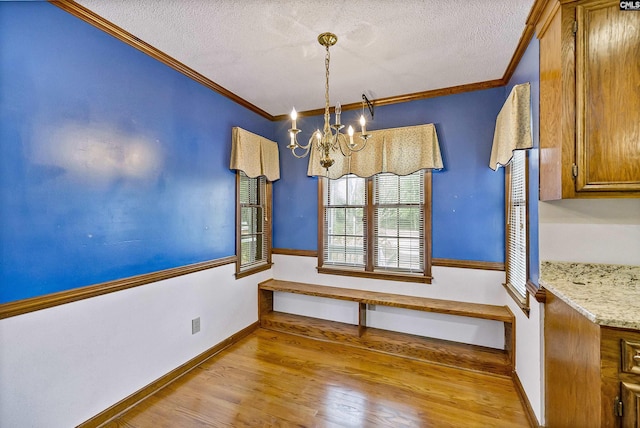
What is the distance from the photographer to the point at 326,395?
225 centimetres

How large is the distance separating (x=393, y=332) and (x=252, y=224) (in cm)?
214

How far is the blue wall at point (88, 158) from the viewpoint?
61.6 inches

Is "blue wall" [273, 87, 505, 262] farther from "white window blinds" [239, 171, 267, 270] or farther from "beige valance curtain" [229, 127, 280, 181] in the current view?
"white window blinds" [239, 171, 267, 270]

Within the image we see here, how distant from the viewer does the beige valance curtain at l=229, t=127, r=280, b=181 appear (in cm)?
313

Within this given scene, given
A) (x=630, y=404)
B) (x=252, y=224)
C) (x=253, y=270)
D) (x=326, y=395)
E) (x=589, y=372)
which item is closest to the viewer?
(x=630, y=404)

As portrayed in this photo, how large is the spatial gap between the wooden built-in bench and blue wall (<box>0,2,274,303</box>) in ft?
4.37

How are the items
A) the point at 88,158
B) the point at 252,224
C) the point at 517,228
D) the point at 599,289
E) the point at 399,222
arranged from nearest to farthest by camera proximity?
the point at 599,289 < the point at 88,158 < the point at 517,228 < the point at 399,222 < the point at 252,224

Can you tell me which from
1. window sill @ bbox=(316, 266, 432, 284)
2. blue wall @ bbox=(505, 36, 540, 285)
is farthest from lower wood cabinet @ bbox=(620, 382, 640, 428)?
window sill @ bbox=(316, 266, 432, 284)

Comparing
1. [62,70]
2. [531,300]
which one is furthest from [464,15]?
[62,70]

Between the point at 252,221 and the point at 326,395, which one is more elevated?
the point at 252,221

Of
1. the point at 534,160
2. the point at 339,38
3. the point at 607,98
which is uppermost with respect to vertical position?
the point at 339,38

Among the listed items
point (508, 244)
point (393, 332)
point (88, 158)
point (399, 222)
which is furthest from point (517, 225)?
point (88, 158)

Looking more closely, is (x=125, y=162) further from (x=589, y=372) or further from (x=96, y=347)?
(x=589, y=372)

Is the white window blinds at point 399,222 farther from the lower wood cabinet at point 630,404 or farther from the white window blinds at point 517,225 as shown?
the lower wood cabinet at point 630,404
